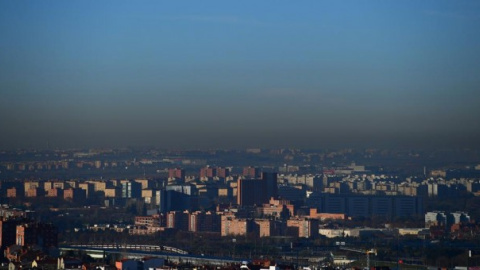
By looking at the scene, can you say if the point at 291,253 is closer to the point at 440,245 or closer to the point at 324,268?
the point at 440,245

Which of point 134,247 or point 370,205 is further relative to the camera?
point 370,205

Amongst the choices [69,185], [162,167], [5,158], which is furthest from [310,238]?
[162,167]

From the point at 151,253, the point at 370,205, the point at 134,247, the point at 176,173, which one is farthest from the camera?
the point at 176,173

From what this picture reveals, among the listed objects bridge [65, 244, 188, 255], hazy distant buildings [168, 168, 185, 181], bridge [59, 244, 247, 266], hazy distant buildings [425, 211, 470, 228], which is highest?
hazy distant buildings [168, 168, 185, 181]

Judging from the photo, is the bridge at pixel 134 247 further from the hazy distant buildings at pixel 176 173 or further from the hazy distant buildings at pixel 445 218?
the hazy distant buildings at pixel 176 173

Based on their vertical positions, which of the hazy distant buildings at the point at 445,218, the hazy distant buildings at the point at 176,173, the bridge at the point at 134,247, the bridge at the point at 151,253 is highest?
the hazy distant buildings at the point at 176,173

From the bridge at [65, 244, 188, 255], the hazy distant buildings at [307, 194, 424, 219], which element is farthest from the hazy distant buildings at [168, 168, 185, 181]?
the bridge at [65, 244, 188, 255]

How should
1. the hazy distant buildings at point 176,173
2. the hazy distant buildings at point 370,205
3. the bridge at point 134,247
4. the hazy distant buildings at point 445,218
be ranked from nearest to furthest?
the bridge at point 134,247, the hazy distant buildings at point 445,218, the hazy distant buildings at point 370,205, the hazy distant buildings at point 176,173

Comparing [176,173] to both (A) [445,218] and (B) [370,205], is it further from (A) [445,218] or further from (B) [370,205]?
(A) [445,218]

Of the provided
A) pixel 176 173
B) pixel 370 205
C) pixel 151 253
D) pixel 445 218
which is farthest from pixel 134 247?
pixel 176 173

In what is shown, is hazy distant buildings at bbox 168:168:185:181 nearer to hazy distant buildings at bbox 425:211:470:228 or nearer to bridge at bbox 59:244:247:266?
hazy distant buildings at bbox 425:211:470:228

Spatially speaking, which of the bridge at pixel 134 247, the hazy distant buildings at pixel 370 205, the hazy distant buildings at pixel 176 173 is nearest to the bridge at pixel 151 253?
the bridge at pixel 134 247
